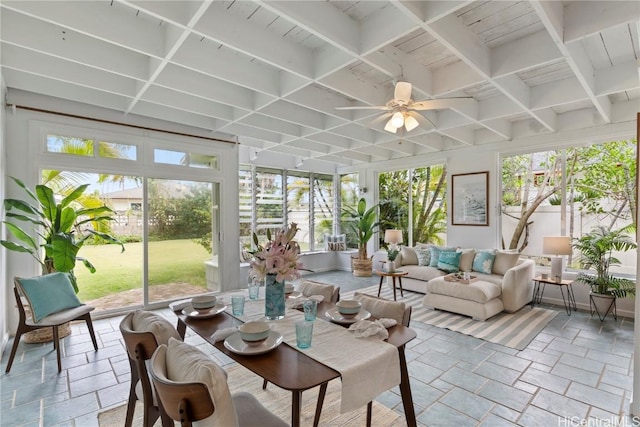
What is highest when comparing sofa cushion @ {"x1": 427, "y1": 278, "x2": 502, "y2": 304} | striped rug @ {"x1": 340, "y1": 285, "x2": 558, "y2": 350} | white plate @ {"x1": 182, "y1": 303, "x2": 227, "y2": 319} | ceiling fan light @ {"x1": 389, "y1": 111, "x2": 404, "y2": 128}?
ceiling fan light @ {"x1": 389, "y1": 111, "x2": 404, "y2": 128}

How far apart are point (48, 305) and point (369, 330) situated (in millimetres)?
3221

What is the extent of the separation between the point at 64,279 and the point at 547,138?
273 inches

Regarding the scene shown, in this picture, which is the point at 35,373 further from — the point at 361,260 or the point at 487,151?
the point at 487,151

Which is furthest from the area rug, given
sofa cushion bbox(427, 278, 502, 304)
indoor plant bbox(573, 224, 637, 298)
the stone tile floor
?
indoor plant bbox(573, 224, 637, 298)

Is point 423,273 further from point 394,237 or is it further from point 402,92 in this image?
point 402,92

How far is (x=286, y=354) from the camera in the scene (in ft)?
4.92

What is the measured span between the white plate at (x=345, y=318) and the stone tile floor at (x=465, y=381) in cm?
89

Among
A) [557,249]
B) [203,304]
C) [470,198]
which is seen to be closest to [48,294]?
[203,304]

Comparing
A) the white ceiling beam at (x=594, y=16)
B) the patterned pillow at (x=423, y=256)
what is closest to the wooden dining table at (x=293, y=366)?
the white ceiling beam at (x=594, y=16)

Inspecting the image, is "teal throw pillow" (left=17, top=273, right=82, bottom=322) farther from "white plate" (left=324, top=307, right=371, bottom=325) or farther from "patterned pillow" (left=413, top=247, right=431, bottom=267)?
"patterned pillow" (left=413, top=247, right=431, bottom=267)

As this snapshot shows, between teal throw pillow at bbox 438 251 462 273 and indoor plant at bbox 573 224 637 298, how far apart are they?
1630mm

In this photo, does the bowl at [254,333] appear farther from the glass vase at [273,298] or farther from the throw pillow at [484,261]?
the throw pillow at [484,261]

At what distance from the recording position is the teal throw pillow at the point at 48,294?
2910 mm

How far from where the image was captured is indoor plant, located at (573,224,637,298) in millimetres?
4082
